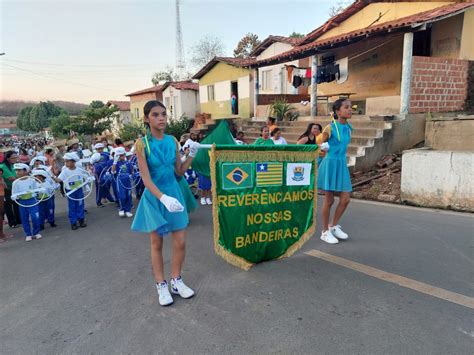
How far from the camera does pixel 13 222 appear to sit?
7.12 m

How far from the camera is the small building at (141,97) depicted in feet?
105

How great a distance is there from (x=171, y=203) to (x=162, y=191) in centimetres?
27

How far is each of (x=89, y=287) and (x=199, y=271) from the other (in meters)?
1.21

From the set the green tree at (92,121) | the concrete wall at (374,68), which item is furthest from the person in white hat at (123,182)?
the green tree at (92,121)

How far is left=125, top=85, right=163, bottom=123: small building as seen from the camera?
32156mm

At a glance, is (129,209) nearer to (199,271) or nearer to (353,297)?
(199,271)

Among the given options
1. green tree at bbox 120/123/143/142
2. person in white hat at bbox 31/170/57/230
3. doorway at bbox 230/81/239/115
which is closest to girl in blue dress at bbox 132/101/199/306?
person in white hat at bbox 31/170/57/230

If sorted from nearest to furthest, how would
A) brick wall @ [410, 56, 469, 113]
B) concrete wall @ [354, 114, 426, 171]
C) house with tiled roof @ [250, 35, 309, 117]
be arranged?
concrete wall @ [354, 114, 426, 171]
brick wall @ [410, 56, 469, 113]
house with tiled roof @ [250, 35, 309, 117]

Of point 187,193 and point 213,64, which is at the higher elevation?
point 213,64

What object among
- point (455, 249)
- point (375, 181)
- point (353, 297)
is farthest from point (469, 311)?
point (375, 181)

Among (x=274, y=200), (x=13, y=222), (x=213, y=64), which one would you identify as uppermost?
(x=213, y=64)

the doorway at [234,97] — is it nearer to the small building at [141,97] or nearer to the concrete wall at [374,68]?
the concrete wall at [374,68]

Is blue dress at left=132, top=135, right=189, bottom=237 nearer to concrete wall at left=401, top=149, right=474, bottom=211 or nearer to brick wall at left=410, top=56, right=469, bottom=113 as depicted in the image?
concrete wall at left=401, top=149, right=474, bottom=211

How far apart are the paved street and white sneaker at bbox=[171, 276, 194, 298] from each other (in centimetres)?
10
